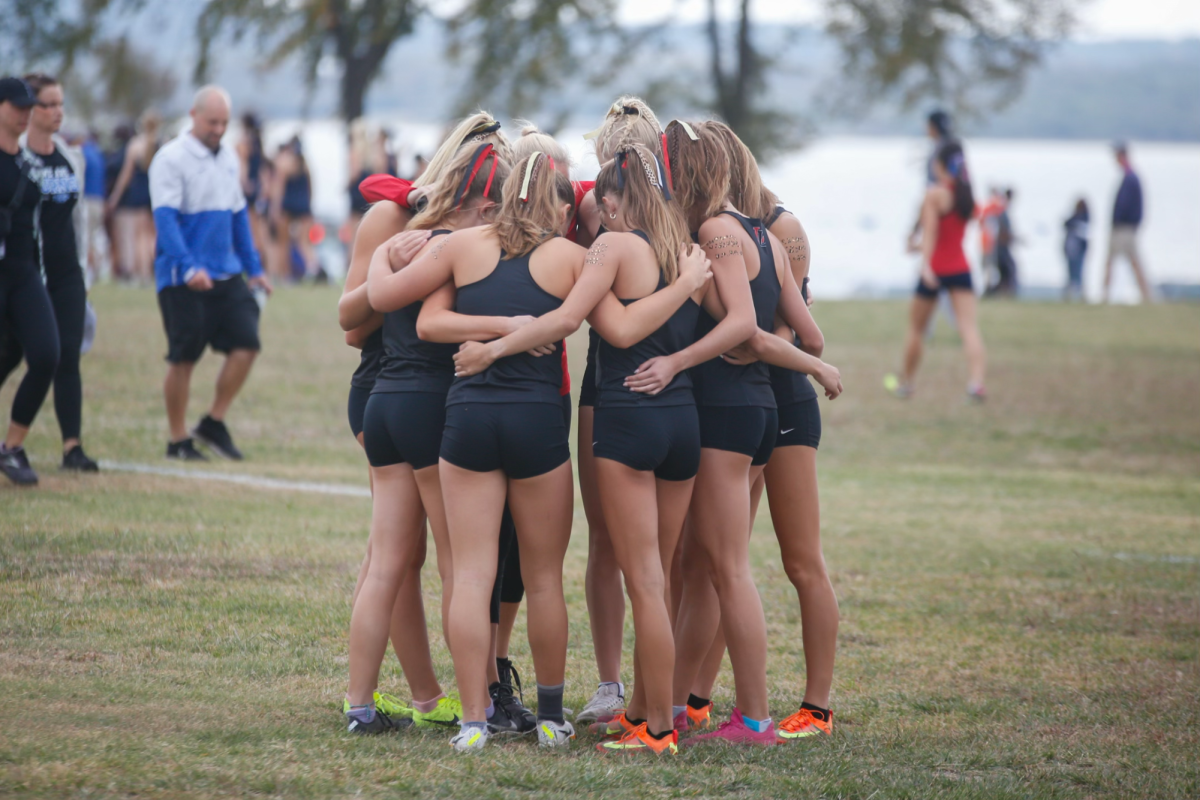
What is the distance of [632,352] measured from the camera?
12.7 ft

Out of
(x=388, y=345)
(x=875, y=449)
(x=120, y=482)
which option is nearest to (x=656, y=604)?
(x=388, y=345)

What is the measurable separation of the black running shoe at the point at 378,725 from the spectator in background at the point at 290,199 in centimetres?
1682

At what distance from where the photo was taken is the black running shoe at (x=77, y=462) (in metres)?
7.52

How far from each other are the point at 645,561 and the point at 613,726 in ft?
2.20

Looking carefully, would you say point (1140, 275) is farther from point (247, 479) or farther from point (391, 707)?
point (391, 707)

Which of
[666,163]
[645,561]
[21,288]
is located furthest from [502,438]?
[21,288]

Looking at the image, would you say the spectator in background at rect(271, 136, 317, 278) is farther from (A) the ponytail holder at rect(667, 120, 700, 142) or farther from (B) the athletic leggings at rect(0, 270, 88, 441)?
(A) the ponytail holder at rect(667, 120, 700, 142)


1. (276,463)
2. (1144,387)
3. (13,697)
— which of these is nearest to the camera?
(13,697)

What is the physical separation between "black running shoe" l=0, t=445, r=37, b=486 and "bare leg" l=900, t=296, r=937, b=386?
8125mm

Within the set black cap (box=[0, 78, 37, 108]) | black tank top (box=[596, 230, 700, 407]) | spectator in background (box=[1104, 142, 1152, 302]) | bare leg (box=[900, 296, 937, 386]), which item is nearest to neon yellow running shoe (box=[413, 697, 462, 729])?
black tank top (box=[596, 230, 700, 407])

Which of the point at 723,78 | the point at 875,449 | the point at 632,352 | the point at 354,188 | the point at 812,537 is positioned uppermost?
the point at 723,78

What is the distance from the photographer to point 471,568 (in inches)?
151

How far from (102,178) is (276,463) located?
11620 mm

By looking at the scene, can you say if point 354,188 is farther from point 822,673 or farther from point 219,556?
point 822,673
